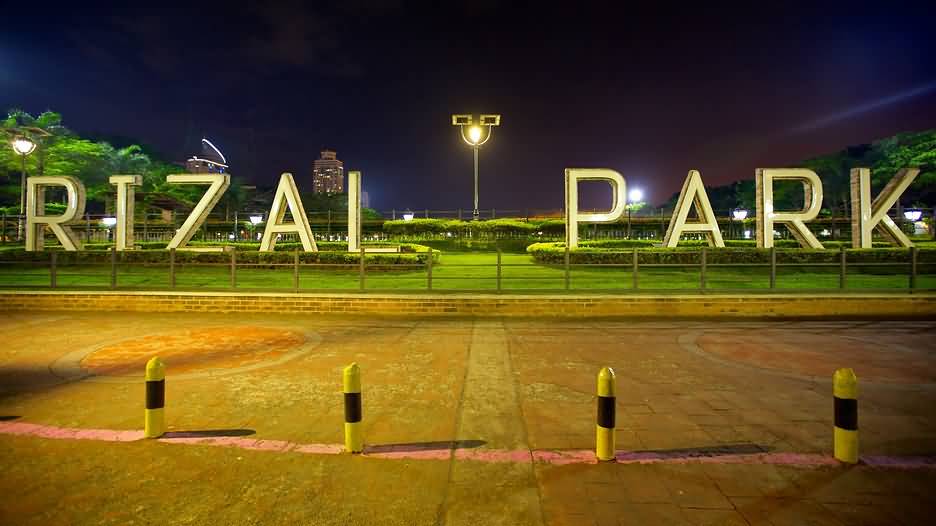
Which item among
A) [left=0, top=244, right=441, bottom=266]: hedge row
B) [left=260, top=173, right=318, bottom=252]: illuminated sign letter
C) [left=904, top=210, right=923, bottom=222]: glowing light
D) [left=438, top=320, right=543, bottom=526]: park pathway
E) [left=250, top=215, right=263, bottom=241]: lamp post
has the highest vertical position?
[left=904, top=210, right=923, bottom=222]: glowing light

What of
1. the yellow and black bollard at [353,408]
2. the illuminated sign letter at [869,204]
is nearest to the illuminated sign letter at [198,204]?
the yellow and black bollard at [353,408]

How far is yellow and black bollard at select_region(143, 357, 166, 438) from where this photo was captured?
414cm

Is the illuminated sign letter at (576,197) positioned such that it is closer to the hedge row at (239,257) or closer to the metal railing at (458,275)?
the metal railing at (458,275)

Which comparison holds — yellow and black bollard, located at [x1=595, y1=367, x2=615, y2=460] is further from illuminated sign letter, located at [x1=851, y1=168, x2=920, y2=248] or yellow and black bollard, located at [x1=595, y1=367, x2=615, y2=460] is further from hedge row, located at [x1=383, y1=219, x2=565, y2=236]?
hedge row, located at [x1=383, y1=219, x2=565, y2=236]

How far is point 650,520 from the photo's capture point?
304 cm

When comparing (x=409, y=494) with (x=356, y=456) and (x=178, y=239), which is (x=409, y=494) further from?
(x=178, y=239)

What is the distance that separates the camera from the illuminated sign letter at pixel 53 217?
55.8 ft

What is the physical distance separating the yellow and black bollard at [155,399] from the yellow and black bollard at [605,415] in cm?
378

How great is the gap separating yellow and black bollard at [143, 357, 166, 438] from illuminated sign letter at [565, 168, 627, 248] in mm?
→ 14125

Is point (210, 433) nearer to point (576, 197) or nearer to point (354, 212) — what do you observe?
point (354, 212)

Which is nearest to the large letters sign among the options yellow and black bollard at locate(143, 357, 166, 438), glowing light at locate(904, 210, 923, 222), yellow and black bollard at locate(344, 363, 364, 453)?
yellow and black bollard at locate(143, 357, 166, 438)

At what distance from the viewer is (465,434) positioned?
176 inches

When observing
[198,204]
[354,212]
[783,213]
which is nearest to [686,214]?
[783,213]

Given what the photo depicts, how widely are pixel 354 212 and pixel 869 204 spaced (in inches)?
733
